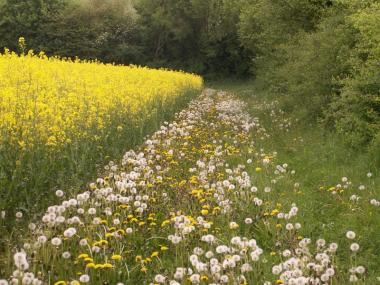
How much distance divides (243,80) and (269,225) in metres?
43.6

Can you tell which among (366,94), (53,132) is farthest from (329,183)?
(53,132)

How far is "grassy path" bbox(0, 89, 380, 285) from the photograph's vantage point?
457cm

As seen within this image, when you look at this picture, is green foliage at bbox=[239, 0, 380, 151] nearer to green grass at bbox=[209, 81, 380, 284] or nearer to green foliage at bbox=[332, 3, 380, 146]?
green foliage at bbox=[332, 3, 380, 146]

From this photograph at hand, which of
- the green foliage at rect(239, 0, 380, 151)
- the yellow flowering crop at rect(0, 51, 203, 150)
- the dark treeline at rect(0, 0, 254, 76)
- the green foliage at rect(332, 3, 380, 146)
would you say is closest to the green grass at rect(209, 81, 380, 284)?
the green foliage at rect(332, 3, 380, 146)

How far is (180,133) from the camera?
10.9 m

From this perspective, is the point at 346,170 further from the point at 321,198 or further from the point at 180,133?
the point at 180,133

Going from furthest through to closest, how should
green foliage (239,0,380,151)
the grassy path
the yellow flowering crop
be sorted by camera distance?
green foliage (239,0,380,151) → the yellow flowering crop → the grassy path

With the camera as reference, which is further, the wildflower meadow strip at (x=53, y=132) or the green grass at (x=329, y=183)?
the green grass at (x=329, y=183)

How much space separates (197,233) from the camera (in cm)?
566

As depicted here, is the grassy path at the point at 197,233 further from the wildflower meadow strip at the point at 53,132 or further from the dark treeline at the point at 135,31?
the dark treeline at the point at 135,31

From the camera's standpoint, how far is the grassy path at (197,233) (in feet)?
15.0

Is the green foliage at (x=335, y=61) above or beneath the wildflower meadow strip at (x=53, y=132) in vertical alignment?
above

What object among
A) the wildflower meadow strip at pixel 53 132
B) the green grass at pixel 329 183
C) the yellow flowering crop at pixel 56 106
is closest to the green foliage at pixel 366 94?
the green grass at pixel 329 183

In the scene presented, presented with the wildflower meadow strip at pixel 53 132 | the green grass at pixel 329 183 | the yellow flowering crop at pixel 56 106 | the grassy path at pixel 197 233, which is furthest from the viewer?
the yellow flowering crop at pixel 56 106
